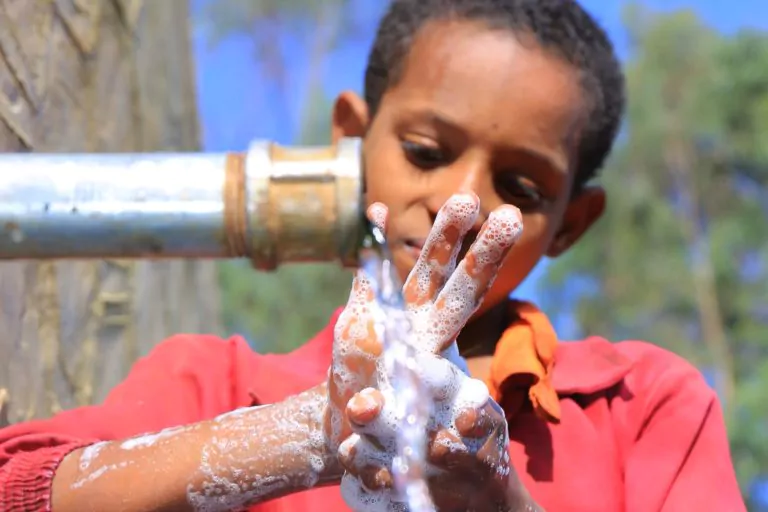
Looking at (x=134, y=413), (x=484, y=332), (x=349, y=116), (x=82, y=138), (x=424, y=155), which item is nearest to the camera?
(x=134, y=413)

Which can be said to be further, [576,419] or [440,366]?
[576,419]

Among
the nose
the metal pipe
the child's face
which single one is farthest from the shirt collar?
the metal pipe

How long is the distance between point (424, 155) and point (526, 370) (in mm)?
267

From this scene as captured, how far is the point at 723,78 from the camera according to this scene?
772cm

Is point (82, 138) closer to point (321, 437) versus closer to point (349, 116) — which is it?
point (349, 116)

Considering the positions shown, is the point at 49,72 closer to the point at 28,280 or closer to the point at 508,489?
the point at 28,280

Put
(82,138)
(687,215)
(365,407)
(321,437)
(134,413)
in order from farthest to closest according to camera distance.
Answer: (687,215) → (82,138) → (134,413) → (321,437) → (365,407)

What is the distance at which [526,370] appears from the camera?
3.33 ft

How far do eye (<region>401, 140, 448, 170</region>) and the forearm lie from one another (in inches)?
14.7

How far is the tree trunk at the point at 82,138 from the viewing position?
120 centimetres

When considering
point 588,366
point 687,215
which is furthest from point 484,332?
point 687,215

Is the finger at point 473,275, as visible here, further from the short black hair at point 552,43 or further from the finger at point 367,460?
the short black hair at point 552,43

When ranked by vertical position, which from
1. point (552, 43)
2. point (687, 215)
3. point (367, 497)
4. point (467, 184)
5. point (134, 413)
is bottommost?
point (687, 215)

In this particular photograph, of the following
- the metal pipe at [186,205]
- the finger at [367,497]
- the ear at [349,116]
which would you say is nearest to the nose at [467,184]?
the metal pipe at [186,205]
